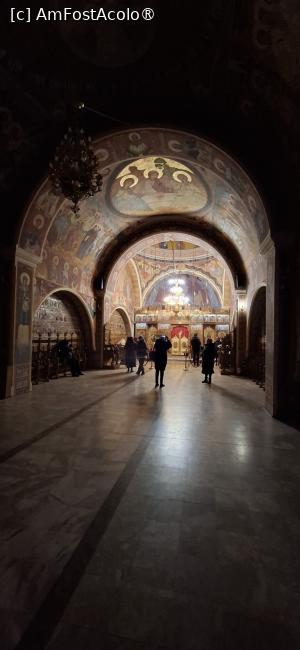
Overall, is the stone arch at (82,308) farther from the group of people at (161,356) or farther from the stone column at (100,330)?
the group of people at (161,356)

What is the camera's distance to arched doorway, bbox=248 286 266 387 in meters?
11.4

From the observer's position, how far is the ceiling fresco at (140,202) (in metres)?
7.90

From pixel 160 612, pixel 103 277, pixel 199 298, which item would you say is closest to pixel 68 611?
pixel 160 612

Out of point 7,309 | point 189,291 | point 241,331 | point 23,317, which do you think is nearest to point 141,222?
point 241,331

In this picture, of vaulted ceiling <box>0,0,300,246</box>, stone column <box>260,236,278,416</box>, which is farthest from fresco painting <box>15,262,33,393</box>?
stone column <box>260,236,278,416</box>

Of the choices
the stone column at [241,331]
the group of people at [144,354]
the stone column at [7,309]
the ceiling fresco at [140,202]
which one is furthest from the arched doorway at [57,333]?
the stone column at [241,331]

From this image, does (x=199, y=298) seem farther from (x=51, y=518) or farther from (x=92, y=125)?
(x=51, y=518)

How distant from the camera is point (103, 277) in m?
14.6

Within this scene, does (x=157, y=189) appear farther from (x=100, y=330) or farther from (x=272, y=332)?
(x=272, y=332)

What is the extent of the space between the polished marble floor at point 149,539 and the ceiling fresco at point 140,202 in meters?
5.66

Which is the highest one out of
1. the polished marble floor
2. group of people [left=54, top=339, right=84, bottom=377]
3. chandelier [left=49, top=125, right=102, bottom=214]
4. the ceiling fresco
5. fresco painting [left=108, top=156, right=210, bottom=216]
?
fresco painting [left=108, top=156, right=210, bottom=216]

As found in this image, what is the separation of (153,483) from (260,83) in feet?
24.3

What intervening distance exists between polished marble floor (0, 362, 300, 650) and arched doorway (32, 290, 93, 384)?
19.5 ft

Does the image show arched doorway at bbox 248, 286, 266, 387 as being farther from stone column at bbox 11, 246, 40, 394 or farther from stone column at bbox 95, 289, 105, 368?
stone column at bbox 11, 246, 40, 394
